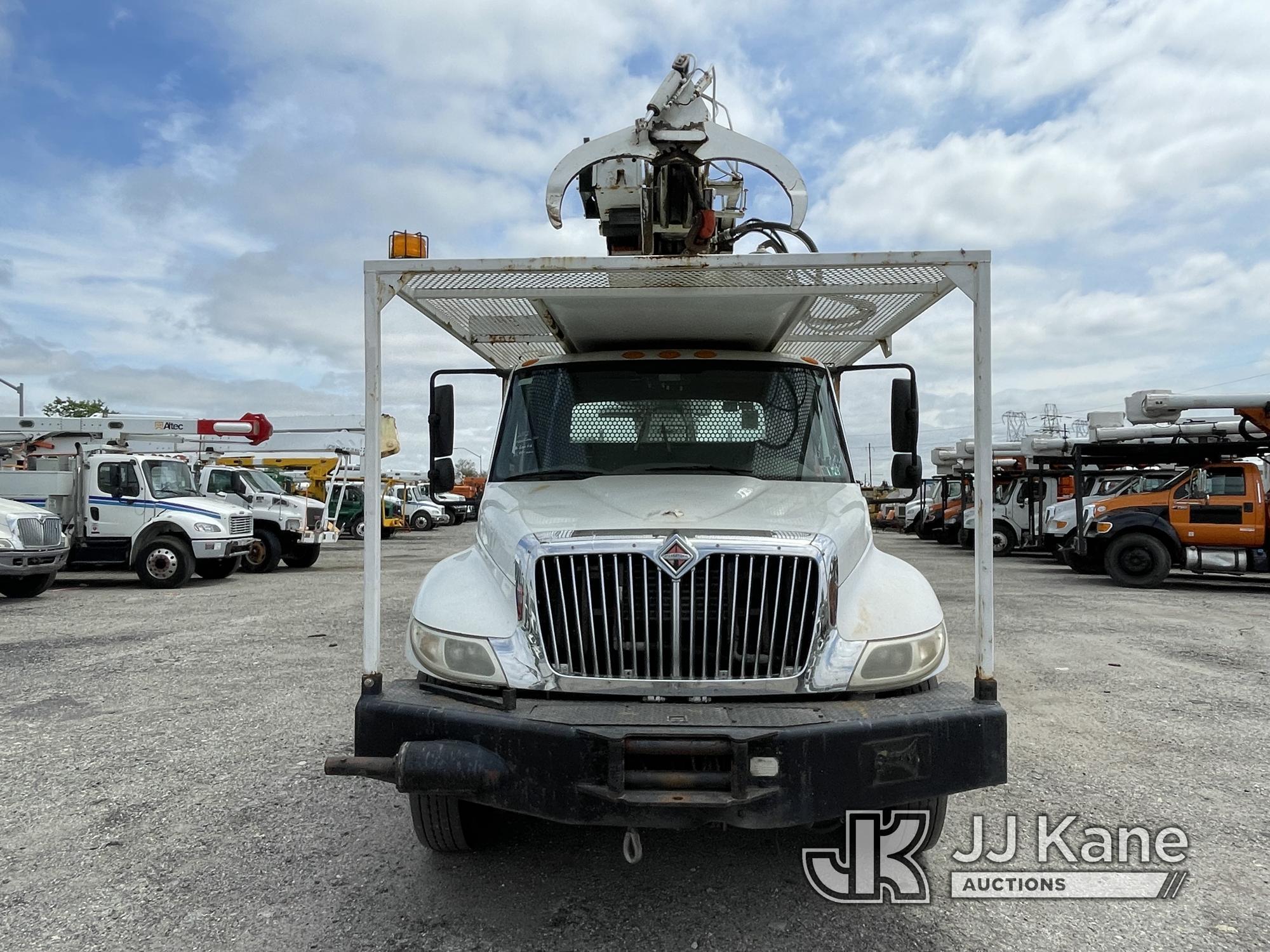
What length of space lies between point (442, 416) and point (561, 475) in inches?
29.1

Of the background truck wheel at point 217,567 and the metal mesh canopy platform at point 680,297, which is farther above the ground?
the metal mesh canopy platform at point 680,297

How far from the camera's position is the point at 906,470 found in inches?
174

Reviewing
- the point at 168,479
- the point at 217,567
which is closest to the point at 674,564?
the point at 168,479

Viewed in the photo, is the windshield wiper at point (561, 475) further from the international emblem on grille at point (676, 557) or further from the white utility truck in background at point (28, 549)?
the white utility truck in background at point (28, 549)

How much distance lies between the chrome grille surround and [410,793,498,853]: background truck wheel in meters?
0.78

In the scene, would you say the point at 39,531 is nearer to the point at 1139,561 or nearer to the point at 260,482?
the point at 260,482

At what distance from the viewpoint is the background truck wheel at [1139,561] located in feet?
45.7

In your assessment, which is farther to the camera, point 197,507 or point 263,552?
point 263,552

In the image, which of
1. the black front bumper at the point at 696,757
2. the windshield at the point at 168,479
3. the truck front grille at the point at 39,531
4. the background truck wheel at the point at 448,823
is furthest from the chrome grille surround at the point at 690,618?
the windshield at the point at 168,479

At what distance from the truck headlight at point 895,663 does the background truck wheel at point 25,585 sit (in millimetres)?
12821

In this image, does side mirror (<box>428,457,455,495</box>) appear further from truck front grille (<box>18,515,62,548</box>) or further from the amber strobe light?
truck front grille (<box>18,515,62,548</box>)

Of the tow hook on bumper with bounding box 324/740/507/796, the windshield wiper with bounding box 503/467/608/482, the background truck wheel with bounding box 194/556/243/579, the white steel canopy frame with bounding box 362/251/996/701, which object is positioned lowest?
the background truck wheel with bounding box 194/556/243/579

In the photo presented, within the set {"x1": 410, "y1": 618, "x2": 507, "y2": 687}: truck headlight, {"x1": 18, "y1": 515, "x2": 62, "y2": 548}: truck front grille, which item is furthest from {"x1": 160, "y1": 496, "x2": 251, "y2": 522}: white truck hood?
{"x1": 410, "y1": 618, "x2": 507, "y2": 687}: truck headlight

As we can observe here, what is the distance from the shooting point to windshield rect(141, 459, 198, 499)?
14398mm
